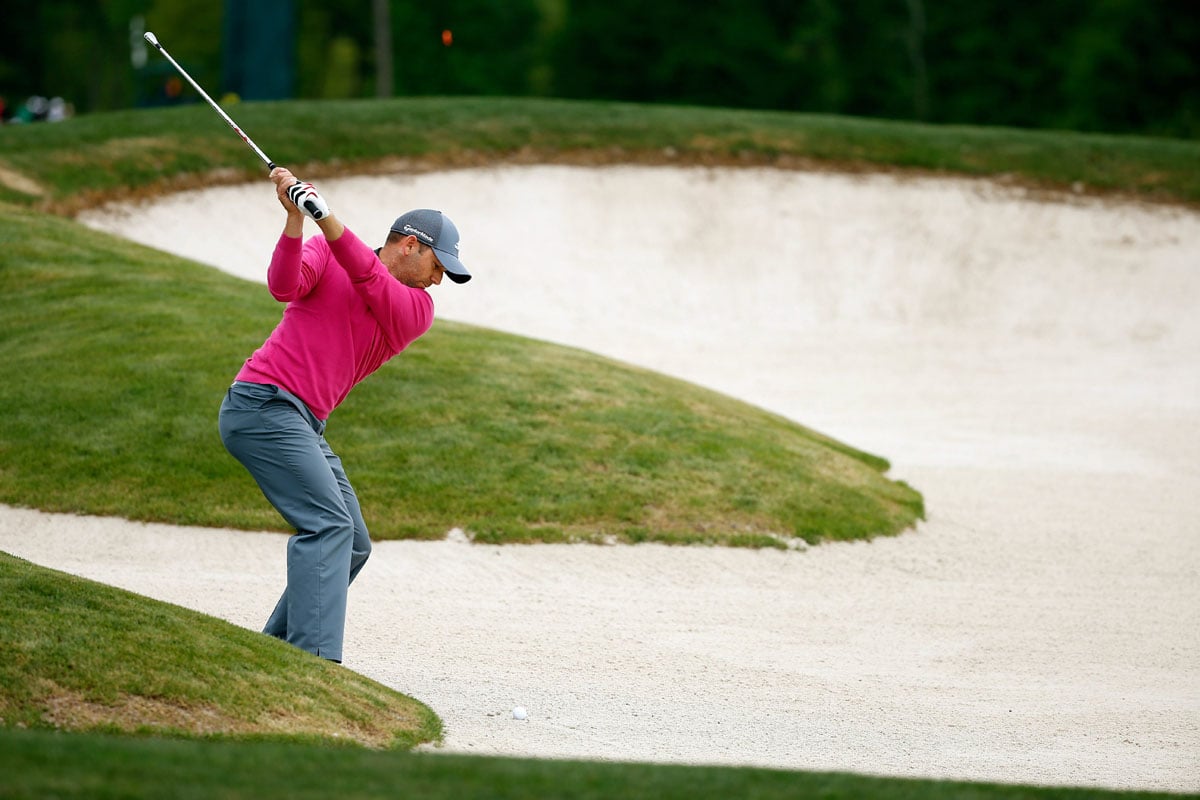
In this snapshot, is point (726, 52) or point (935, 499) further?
point (726, 52)

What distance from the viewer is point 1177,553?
510 inches

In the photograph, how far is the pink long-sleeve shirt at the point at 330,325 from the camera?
6586mm

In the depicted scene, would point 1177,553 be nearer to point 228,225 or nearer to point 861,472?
point 861,472

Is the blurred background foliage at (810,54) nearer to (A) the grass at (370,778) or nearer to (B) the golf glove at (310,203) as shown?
(B) the golf glove at (310,203)

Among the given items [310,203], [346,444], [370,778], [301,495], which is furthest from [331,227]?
[346,444]

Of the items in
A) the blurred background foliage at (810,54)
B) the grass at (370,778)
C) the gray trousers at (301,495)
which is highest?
the blurred background foliage at (810,54)

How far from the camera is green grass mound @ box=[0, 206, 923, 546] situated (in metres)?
11.6

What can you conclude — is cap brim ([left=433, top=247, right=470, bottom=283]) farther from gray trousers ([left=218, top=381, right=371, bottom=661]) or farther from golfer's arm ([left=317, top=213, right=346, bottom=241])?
gray trousers ([left=218, top=381, right=371, bottom=661])

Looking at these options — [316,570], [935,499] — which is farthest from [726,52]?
[316,570]

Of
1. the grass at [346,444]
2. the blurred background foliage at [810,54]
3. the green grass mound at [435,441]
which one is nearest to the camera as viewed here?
the grass at [346,444]

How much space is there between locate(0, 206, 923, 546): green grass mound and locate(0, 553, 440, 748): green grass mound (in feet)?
14.6

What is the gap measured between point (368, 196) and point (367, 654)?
1718 centimetres

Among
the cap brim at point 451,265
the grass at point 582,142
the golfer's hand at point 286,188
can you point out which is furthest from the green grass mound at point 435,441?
the grass at point 582,142

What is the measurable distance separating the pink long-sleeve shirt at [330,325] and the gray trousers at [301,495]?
92 mm
